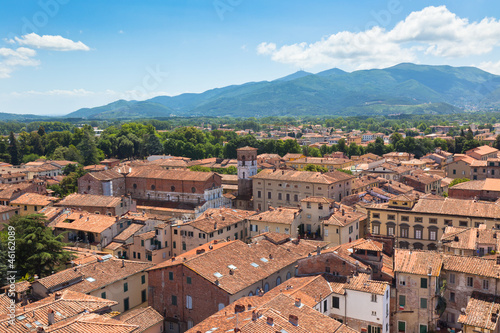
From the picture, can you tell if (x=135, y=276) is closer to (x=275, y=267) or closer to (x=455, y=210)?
(x=275, y=267)

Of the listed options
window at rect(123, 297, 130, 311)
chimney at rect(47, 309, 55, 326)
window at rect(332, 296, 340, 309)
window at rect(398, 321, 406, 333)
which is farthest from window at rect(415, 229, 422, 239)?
chimney at rect(47, 309, 55, 326)

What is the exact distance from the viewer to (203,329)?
22.4m

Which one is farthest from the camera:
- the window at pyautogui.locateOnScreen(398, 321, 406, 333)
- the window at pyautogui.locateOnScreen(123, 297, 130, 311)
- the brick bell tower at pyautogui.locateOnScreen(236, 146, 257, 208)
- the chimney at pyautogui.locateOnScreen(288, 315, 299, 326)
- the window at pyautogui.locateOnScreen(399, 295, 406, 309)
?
the brick bell tower at pyautogui.locateOnScreen(236, 146, 257, 208)

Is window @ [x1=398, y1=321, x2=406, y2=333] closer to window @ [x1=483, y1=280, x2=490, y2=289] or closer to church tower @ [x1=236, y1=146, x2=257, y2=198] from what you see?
window @ [x1=483, y1=280, x2=490, y2=289]

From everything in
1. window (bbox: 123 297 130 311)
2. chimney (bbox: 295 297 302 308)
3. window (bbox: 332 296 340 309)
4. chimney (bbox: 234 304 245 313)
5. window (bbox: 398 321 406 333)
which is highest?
chimney (bbox: 295 297 302 308)

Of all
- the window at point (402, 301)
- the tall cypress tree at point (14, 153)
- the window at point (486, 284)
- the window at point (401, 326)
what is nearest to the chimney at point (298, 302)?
the window at point (402, 301)

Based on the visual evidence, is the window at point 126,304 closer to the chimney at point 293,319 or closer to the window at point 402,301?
the chimney at point 293,319

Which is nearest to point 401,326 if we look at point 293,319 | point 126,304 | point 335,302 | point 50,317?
point 335,302

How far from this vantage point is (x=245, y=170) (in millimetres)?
66812

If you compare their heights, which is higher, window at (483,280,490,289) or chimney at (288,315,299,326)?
chimney at (288,315,299,326)

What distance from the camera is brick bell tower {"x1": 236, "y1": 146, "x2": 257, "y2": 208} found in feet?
219

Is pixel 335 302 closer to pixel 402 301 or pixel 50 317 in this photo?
pixel 402 301

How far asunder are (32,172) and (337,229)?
67290mm

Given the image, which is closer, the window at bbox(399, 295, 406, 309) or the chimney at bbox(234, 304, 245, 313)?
the chimney at bbox(234, 304, 245, 313)
